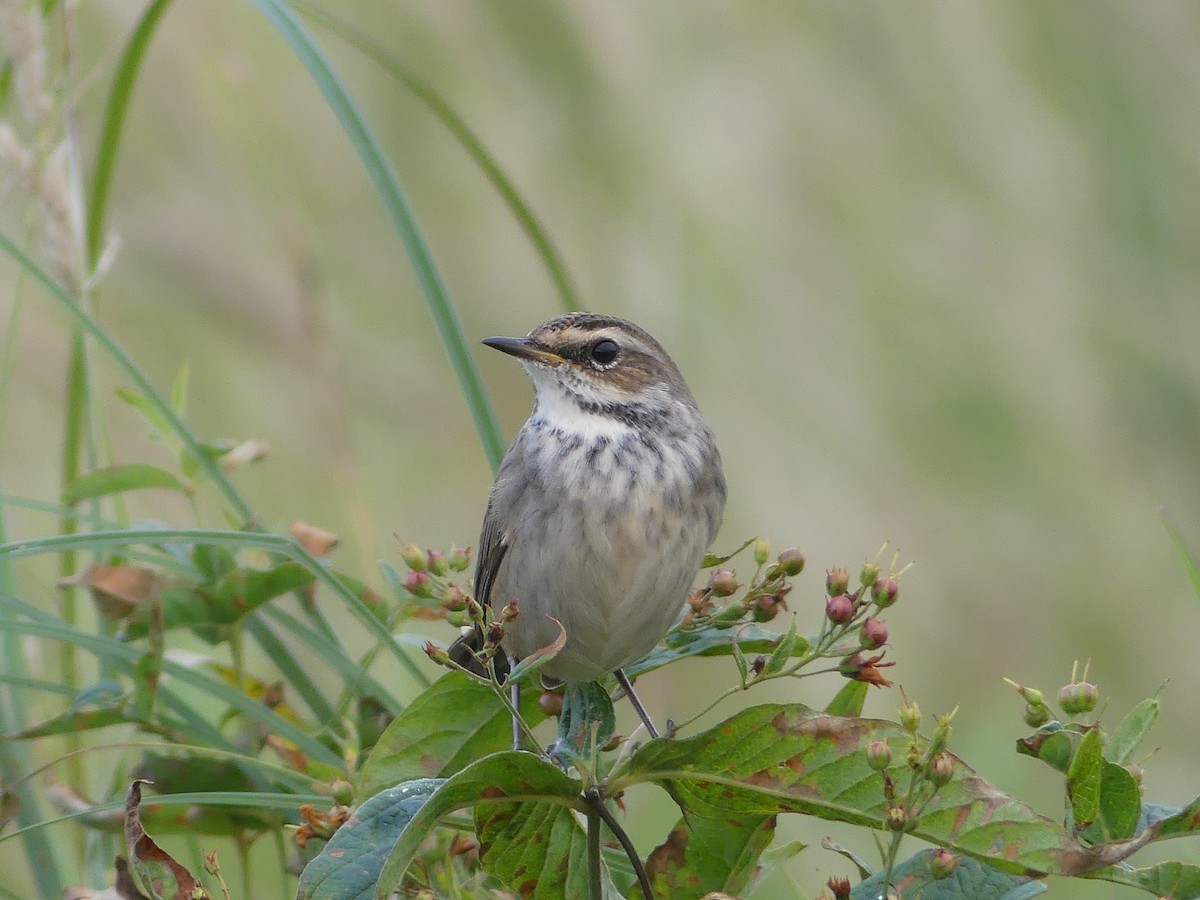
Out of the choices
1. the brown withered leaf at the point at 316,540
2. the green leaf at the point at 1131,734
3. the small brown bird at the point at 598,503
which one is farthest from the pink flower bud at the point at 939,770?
the brown withered leaf at the point at 316,540

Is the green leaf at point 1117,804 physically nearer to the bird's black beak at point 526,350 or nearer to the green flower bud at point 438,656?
the green flower bud at point 438,656

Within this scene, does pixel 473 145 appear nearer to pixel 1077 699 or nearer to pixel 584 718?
pixel 584 718

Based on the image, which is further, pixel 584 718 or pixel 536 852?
pixel 584 718

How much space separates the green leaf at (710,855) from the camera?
2.37 m

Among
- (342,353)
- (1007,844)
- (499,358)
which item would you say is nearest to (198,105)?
(342,353)

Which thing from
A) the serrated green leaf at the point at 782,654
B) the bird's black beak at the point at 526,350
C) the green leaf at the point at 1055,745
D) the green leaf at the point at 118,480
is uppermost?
the bird's black beak at the point at 526,350

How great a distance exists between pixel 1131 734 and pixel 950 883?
33cm

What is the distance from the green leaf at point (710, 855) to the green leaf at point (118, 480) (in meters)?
1.42

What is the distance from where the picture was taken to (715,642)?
2.71m

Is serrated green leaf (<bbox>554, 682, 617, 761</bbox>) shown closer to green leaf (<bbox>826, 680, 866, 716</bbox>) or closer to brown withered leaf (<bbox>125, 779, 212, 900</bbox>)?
green leaf (<bbox>826, 680, 866, 716</bbox>)

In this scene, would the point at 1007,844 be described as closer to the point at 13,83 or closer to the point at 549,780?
the point at 549,780

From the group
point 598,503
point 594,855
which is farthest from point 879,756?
point 598,503

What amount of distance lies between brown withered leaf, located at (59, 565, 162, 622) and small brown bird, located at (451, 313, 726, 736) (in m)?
0.72

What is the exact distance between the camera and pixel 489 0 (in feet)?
20.4
